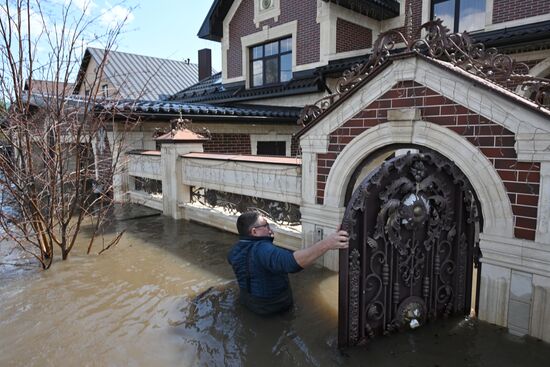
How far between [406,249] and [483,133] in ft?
4.23

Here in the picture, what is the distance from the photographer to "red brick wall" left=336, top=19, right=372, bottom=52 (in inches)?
467

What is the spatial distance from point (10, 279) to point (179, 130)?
422 centimetres

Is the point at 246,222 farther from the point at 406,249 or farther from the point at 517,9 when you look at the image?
the point at 517,9

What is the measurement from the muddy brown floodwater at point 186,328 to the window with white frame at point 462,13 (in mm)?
8260

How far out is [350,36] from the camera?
12.0 m

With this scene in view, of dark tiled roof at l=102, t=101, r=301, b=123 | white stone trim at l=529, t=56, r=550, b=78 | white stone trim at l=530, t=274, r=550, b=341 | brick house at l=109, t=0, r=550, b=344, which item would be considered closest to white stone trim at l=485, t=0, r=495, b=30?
brick house at l=109, t=0, r=550, b=344

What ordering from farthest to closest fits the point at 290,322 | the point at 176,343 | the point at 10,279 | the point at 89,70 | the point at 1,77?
the point at 89,70
the point at 10,279
the point at 1,77
the point at 290,322
the point at 176,343

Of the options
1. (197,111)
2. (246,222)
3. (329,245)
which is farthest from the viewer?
(197,111)

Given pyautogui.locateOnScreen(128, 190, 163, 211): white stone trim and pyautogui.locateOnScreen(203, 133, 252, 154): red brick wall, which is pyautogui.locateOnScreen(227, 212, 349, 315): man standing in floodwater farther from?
pyautogui.locateOnScreen(203, 133, 252, 154): red brick wall

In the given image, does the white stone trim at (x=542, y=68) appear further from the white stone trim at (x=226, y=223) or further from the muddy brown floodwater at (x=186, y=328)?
the muddy brown floodwater at (x=186, y=328)

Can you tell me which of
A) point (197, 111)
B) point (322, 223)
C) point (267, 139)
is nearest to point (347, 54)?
point (267, 139)

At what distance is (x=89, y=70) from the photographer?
22.0 m

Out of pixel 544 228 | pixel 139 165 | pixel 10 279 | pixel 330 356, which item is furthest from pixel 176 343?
pixel 139 165

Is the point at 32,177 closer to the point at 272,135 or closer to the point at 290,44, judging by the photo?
the point at 272,135
